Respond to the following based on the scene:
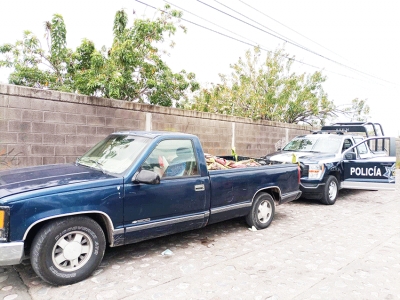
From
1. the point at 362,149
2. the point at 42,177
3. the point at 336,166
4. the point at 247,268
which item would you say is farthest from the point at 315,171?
the point at 42,177

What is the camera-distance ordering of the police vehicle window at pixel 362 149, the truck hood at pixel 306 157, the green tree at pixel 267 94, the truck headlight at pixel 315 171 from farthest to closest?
the green tree at pixel 267 94 < the police vehicle window at pixel 362 149 < the truck hood at pixel 306 157 < the truck headlight at pixel 315 171

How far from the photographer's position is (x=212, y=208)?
4.47 m

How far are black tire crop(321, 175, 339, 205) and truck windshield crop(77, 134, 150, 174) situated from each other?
5460mm

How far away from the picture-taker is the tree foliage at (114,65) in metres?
7.39

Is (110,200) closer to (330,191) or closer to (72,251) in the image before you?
(72,251)

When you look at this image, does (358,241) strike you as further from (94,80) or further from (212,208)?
(94,80)

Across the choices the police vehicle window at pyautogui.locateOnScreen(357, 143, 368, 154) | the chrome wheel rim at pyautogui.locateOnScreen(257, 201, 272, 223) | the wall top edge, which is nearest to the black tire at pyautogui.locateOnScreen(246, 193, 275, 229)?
the chrome wheel rim at pyautogui.locateOnScreen(257, 201, 272, 223)

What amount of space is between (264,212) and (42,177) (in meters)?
3.80

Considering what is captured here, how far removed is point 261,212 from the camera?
545 centimetres

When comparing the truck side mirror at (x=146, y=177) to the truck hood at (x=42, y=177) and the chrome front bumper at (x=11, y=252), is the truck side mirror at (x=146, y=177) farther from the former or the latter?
the chrome front bumper at (x=11, y=252)

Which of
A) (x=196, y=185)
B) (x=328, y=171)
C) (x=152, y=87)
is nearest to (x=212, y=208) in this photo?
(x=196, y=185)

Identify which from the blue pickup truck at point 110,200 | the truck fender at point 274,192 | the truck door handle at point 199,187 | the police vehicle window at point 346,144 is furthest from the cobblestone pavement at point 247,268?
the police vehicle window at point 346,144

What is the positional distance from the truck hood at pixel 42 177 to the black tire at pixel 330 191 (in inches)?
235

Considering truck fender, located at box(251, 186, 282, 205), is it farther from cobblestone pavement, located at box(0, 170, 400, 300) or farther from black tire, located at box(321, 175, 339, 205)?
black tire, located at box(321, 175, 339, 205)
